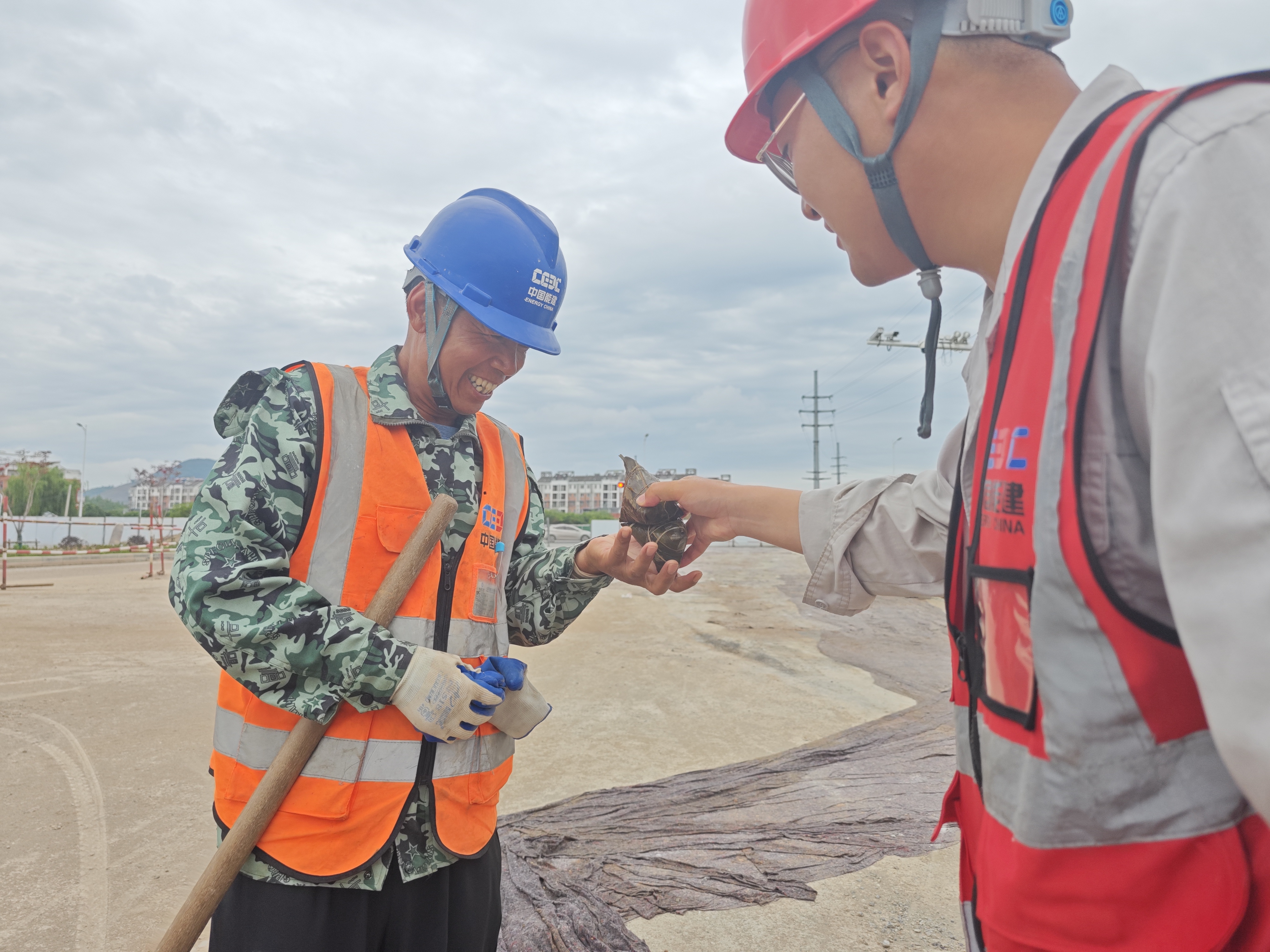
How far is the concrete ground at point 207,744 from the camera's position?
153 inches

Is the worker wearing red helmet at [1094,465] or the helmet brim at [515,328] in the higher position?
the helmet brim at [515,328]

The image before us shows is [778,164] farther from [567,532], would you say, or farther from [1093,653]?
[567,532]

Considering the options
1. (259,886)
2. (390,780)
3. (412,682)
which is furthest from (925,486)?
(259,886)

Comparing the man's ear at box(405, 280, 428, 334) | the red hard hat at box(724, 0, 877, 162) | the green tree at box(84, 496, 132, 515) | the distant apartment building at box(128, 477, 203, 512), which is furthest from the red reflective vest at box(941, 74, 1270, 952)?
the distant apartment building at box(128, 477, 203, 512)

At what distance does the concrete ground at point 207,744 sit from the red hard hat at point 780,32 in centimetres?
358

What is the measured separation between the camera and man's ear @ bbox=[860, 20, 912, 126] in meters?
1.29

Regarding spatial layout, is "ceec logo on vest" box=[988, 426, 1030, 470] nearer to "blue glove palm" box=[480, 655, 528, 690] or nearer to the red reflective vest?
the red reflective vest

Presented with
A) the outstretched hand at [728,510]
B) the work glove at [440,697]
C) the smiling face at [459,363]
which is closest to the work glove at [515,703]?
Answer: the work glove at [440,697]

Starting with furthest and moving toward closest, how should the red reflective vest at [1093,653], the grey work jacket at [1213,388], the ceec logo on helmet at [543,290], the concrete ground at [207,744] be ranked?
the concrete ground at [207,744] < the ceec logo on helmet at [543,290] < the red reflective vest at [1093,653] < the grey work jacket at [1213,388]

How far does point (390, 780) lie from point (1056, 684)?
191 centimetres

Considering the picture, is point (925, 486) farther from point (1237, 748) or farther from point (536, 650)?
point (536, 650)

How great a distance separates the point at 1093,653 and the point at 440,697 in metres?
1.77

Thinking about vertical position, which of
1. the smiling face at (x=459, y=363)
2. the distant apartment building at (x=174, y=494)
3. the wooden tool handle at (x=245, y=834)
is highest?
the distant apartment building at (x=174, y=494)

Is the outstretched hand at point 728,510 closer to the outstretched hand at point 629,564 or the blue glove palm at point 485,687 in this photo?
the outstretched hand at point 629,564
